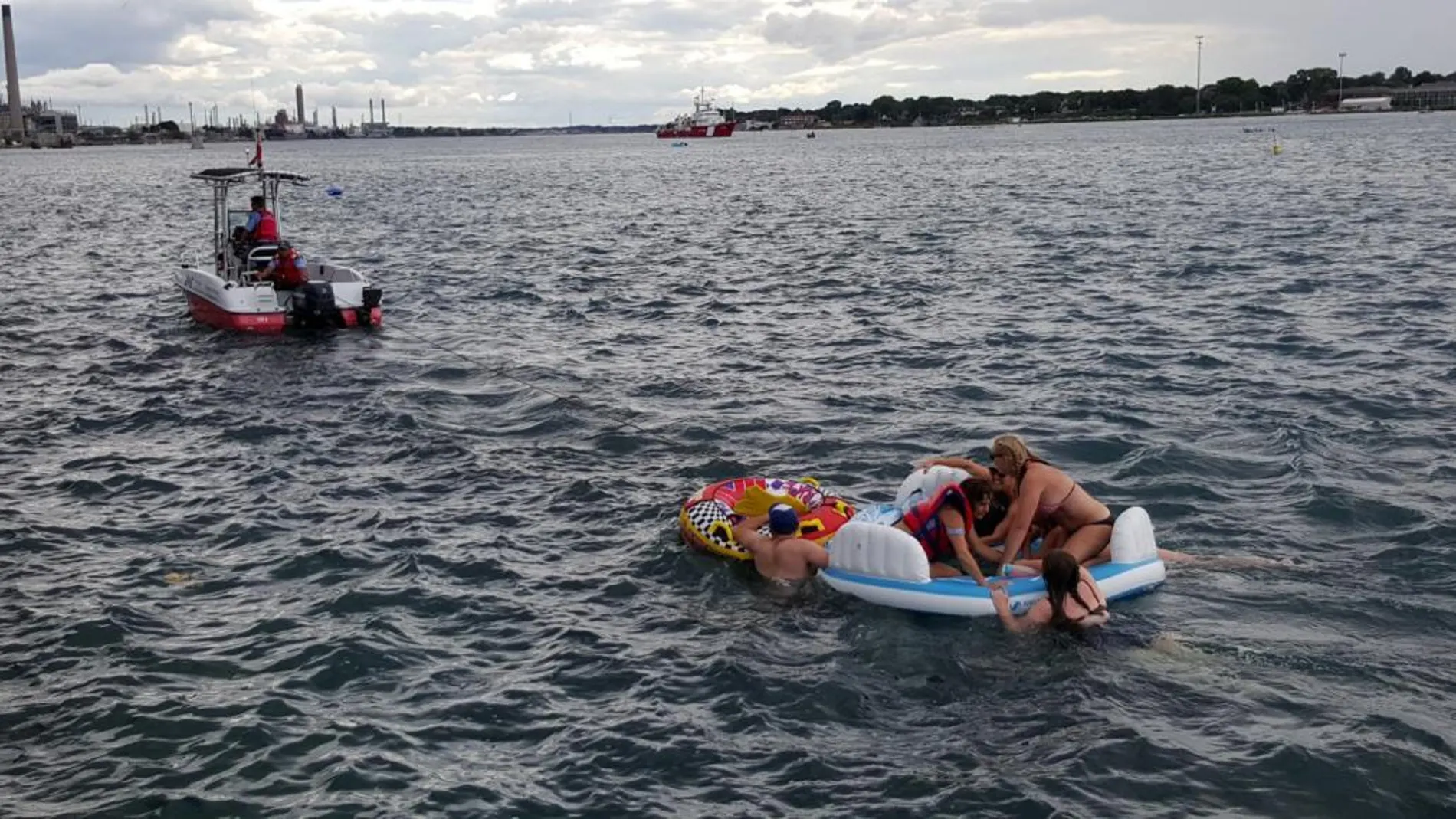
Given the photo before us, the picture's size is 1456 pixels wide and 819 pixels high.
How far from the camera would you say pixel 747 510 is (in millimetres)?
13016

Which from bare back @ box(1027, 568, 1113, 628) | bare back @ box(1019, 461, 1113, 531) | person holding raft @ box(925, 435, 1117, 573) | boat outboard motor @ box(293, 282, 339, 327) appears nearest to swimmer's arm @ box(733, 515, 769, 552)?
person holding raft @ box(925, 435, 1117, 573)

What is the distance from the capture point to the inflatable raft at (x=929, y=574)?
11.4 metres

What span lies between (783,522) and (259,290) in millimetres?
16710

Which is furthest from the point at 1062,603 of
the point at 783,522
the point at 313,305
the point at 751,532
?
the point at 313,305

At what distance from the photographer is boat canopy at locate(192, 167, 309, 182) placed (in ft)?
88.8

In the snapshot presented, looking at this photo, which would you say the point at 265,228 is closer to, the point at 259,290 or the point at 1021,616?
the point at 259,290

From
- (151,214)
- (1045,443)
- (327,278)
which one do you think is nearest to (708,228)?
(327,278)

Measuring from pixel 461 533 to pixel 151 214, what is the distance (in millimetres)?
60779

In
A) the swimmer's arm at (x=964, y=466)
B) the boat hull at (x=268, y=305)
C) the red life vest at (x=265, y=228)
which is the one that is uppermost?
the red life vest at (x=265, y=228)

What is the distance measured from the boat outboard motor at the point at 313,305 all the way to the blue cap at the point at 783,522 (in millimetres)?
15444

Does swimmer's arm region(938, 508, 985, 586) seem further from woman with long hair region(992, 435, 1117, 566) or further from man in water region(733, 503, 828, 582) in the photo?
man in water region(733, 503, 828, 582)

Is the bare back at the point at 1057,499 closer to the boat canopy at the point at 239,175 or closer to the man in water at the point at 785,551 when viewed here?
the man in water at the point at 785,551

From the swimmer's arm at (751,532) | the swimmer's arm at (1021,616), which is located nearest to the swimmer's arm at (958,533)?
the swimmer's arm at (1021,616)

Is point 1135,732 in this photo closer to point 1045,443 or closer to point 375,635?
point 375,635
